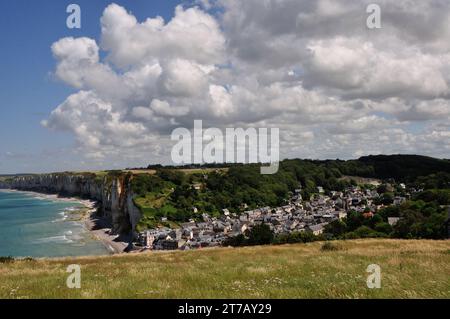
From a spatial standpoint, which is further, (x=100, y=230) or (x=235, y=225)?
(x=100, y=230)

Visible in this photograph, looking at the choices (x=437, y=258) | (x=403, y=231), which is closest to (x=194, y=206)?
(x=403, y=231)

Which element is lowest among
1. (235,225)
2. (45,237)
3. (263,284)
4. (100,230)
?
(100,230)

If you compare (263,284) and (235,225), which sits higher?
(263,284)

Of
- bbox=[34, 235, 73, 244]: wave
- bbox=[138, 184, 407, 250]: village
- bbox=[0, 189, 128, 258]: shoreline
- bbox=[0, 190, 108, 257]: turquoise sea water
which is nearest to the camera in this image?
bbox=[0, 190, 108, 257]: turquoise sea water

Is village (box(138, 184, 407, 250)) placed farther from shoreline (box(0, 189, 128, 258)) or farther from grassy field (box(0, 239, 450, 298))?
grassy field (box(0, 239, 450, 298))

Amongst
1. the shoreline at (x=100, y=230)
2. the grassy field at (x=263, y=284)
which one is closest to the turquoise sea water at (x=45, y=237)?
the shoreline at (x=100, y=230)

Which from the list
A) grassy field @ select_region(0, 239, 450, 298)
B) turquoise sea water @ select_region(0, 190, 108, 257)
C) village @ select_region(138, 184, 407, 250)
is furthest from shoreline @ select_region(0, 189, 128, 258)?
grassy field @ select_region(0, 239, 450, 298)

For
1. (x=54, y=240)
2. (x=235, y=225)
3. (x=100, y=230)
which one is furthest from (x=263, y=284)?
(x=100, y=230)

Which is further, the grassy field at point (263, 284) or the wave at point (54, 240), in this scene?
the wave at point (54, 240)

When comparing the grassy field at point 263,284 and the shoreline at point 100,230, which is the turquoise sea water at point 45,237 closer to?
the shoreline at point 100,230

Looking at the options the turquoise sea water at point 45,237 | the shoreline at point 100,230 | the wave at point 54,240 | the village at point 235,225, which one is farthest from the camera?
the wave at point 54,240

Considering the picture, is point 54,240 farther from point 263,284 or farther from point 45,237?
point 263,284

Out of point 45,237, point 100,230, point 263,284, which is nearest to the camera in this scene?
point 263,284
